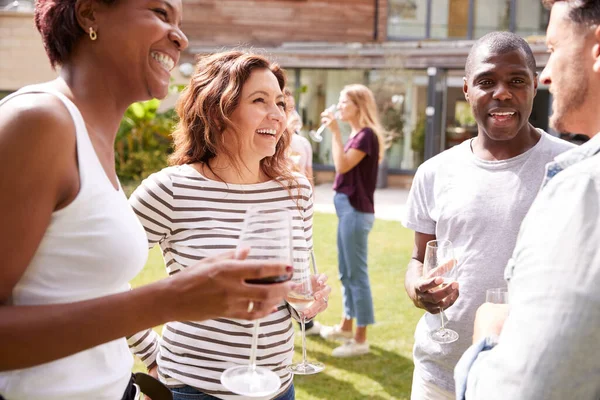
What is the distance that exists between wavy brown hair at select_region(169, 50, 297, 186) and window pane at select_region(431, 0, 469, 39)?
18216mm

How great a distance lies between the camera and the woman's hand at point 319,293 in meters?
2.40

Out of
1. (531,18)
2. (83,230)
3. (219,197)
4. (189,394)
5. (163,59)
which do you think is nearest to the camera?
(83,230)

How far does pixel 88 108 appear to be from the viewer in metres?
1.76

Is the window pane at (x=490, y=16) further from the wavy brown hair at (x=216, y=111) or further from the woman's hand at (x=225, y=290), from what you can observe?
the woman's hand at (x=225, y=290)

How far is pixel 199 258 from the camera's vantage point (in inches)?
103

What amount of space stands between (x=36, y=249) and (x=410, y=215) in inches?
79.1

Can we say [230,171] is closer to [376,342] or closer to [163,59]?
[163,59]

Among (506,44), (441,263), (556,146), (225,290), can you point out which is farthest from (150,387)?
(506,44)

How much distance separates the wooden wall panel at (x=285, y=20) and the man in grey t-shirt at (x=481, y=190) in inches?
716

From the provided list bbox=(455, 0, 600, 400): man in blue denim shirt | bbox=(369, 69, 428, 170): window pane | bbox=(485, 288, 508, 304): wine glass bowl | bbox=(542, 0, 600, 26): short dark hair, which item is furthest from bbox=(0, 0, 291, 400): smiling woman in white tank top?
bbox=(369, 69, 428, 170): window pane

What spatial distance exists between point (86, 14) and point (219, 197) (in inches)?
46.4

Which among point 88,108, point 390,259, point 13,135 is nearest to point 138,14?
point 88,108

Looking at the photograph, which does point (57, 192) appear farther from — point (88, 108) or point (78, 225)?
point (88, 108)

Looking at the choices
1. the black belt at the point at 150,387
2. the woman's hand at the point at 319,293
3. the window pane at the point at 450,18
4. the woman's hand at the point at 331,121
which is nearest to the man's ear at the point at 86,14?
the black belt at the point at 150,387
